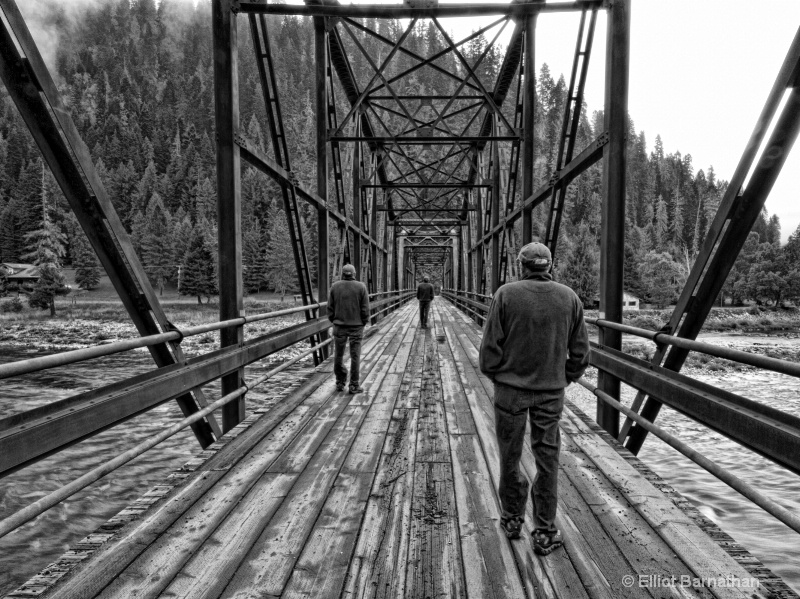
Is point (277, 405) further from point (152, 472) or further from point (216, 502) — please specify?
point (152, 472)

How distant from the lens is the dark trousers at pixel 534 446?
2.73 m

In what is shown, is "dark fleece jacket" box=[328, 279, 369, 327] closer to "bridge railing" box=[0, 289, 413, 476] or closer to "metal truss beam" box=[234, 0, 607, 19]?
"bridge railing" box=[0, 289, 413, 476]

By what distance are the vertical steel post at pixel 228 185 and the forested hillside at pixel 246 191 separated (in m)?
54.1

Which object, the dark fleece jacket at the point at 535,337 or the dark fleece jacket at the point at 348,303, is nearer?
the dark fleece jacket at the point at 535,337

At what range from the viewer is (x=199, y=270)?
226 ft

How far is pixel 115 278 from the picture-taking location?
11.2 feet

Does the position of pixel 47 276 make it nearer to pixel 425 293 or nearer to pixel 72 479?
pixel 425 293

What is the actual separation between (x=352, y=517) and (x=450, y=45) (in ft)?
30.1

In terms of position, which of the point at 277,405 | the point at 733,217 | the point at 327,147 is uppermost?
the point at 327,147

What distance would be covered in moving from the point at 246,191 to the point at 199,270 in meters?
30.6

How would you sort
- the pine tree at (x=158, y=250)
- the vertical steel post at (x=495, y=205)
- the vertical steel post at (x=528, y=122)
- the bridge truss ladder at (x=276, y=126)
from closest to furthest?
the bridge truss ladder at (x=276, y=126), the vertical steel post at (x=528, y=122), the vertical steel post at (x=495, y=205), the pine tree at (x=158, y=250)

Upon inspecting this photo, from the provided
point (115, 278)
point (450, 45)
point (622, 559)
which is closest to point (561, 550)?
point (622, 559)

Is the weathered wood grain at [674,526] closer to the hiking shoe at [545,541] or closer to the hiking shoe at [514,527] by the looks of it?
the hiking shoe at [545,541]

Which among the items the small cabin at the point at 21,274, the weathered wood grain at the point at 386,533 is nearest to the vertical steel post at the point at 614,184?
the weathered wood grain at the point at 386,533
